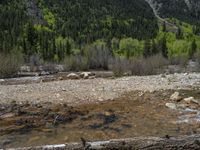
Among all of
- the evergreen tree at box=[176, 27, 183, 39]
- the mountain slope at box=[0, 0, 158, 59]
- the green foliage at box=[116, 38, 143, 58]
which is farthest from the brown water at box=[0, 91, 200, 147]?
the evergreen tree at box=[176, 27, 183, 39]

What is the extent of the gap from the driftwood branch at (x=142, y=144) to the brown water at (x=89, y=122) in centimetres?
432

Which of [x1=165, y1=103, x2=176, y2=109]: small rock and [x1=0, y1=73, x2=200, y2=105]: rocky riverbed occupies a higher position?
[x1=165, y1=103, x2=176, y2=109]: small rock

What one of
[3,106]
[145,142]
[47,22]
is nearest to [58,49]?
[47,22]

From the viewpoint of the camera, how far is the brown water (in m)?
13.4

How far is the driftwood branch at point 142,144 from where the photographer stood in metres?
8.44

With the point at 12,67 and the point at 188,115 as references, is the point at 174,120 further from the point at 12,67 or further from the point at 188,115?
the point at 12,67

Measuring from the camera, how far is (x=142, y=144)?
8578mm

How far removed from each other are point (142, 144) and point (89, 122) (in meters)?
7.01

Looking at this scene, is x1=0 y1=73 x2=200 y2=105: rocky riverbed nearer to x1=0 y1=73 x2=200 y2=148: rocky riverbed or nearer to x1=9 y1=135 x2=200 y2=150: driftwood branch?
x1=0 y1=73 x2=200 y2=148: rocky riverbed

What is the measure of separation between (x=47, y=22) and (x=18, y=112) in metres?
126

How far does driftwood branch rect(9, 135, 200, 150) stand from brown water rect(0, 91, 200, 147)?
432 cm

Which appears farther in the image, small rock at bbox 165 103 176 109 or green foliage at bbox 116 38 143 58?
green foliage at bbox 116 38 143 58

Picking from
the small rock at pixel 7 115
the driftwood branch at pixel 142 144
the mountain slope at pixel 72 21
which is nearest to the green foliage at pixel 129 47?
the mountain slope at pixel 72 21

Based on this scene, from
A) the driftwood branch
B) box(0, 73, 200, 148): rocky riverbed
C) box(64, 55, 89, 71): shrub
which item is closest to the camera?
the driftwood branch
